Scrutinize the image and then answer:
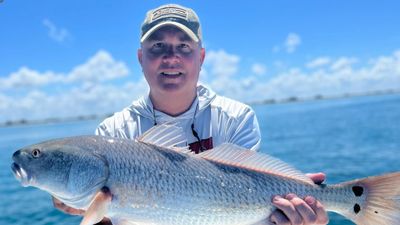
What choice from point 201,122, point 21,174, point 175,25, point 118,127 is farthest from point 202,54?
point 21,174

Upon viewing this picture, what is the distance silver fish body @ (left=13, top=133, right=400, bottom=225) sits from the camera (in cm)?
347

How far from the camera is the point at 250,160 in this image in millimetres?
3881

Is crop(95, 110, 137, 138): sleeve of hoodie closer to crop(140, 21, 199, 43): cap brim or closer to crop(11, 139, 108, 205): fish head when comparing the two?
crop(140, 21, 199, 43): cap brim

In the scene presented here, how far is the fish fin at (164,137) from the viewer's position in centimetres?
385

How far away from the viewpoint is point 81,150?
11.8 ft

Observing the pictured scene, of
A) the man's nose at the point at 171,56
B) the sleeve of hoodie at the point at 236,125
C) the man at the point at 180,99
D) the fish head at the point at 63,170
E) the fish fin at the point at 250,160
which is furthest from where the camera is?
the sleeve of hoodie at the point at 236,125

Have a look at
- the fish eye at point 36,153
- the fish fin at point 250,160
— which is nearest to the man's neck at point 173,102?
the fish fin at point 250,160

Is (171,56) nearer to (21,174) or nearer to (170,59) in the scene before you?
(170,59)

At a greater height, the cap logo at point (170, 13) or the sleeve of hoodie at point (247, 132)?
the cap logo at point (170, 13)

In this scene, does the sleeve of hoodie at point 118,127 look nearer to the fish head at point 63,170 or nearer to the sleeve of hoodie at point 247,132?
the sleeve of hoodie at point 247,132

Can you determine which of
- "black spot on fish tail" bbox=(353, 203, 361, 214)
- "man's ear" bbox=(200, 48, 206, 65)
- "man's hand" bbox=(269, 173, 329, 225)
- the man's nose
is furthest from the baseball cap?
"black spot on fish tail" bbox=(353, 203, 361, 214)

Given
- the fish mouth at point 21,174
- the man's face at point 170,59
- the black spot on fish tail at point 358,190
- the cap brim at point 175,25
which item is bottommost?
the black spot on fish tail at point 358,190

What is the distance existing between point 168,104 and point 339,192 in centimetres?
235

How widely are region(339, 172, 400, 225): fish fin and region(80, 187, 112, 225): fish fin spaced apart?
2.04 metres
